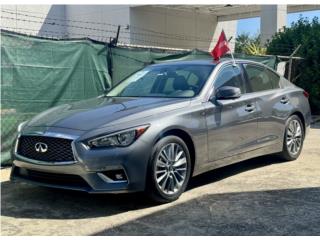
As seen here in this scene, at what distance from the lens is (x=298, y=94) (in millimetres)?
7578

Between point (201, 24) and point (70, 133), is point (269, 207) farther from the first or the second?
point (201, 24)

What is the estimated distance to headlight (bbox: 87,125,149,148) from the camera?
4.77m

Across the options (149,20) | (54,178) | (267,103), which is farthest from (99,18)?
(54,178)

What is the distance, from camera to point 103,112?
524cm

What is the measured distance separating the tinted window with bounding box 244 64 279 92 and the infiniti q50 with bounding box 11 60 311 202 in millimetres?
19

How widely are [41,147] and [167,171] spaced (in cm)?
134

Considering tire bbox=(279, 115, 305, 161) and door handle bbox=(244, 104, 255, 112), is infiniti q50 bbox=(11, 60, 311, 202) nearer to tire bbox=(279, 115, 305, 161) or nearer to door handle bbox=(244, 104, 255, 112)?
door handle bbox=(244, 104, 255, 112)

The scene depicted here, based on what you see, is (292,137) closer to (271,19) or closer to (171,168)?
(171,168)

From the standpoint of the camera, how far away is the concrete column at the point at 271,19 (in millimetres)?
22359

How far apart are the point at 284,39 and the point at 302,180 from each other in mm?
9928

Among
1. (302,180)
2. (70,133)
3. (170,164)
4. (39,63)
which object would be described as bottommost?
(302,180)

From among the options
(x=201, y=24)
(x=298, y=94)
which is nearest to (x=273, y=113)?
(x=298, y=94)

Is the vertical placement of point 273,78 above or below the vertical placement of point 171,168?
above

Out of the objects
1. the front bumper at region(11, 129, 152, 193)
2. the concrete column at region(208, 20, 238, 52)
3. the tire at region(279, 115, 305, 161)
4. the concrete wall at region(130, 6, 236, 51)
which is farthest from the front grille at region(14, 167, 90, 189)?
the concrete column at region(208, 20, 238, 52)
